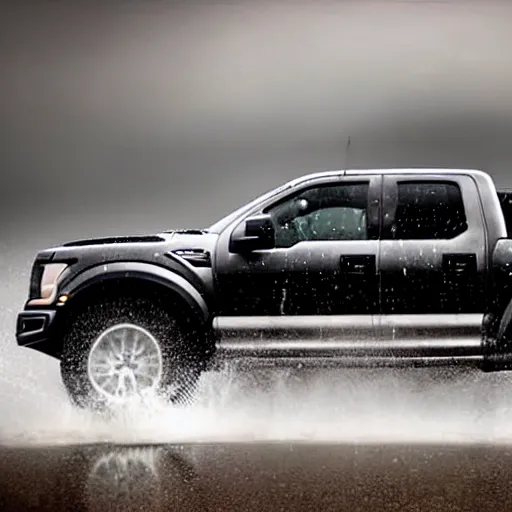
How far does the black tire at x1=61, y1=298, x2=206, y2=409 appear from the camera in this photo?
17.4 feet

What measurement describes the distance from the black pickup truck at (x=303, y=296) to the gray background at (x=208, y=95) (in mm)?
405

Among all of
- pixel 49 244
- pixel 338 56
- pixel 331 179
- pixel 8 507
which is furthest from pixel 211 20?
pixel 8 507

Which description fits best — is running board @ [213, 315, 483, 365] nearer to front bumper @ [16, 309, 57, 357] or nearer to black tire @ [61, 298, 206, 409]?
black tire @ [61, 298, 206, 409]

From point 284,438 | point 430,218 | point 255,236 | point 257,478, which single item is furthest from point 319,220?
point 257,478

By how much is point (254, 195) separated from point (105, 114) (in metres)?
1.04

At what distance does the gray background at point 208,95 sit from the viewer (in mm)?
5625

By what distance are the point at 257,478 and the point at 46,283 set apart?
1.65 meters

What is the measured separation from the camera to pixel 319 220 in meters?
5.33

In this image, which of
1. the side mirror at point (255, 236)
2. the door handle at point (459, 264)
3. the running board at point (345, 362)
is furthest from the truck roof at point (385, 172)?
the running board at point (345, 362)

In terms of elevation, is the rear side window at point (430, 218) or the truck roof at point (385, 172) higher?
the truck roof at point (385, 172)

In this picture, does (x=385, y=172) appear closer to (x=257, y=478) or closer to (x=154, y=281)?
(x=154, y=281)

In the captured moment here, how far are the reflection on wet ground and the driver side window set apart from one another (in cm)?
117

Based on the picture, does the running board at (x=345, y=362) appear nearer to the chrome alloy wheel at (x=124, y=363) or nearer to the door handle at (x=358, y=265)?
the chrome alloy wheel at (x=124, y=363)

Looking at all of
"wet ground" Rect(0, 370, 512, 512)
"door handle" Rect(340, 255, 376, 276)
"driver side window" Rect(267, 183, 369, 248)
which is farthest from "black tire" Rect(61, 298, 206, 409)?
"door handle" Rect(340, 255, 376, 276)
